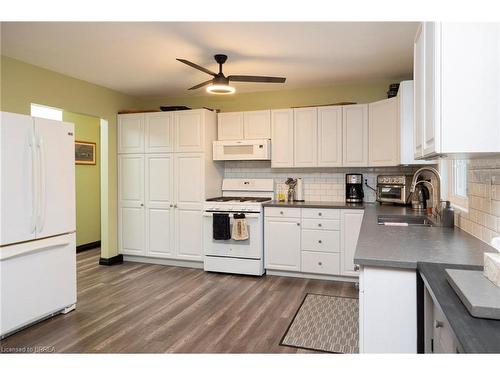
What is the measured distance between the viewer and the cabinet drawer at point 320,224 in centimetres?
406

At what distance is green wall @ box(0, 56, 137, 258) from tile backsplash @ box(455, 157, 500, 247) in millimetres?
4096

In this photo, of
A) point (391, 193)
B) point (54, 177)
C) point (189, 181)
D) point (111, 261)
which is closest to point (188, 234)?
point (189, 181)

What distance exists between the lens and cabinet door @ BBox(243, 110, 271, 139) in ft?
15.1

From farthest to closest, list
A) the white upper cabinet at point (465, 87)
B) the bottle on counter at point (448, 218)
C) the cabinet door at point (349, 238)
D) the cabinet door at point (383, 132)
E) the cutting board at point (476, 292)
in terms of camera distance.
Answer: the cabinet door at point (349, 238), the cabinet door at point (383, 132), the bottle on counter at point (448, 218), the white upper cabinet at point (465, 87), the cutting board at point (476, 292)

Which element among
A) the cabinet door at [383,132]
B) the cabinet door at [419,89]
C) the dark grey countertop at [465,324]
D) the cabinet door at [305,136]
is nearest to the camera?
the dark grey countertop at [465,324]

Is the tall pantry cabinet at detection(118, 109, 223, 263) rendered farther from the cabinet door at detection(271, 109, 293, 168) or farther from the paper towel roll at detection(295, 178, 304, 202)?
the paper towel roll at detection(295, 178, 304, 202)

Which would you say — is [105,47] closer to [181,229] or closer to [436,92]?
[181,229]

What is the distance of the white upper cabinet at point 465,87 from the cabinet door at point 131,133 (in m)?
4.15

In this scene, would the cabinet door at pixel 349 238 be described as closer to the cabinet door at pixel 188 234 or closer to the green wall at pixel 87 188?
the cabinet door at pixel 188 234

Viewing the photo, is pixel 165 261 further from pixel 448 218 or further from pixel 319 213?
pixel 448 218

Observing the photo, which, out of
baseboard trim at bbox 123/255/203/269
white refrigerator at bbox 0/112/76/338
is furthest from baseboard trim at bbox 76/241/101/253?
white refrigerator at bbox 0/112/76/338

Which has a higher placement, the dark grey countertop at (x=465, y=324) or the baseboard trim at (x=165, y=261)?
the dark grey countertop at (x=465, y=324)

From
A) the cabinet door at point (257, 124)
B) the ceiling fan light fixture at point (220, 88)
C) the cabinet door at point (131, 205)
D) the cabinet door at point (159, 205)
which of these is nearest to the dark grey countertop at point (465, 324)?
the ceiling fan light fixture at point (220, 88)
